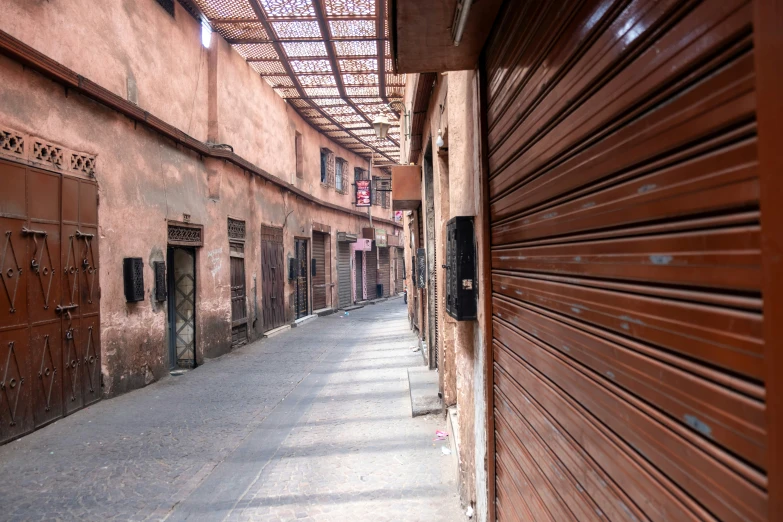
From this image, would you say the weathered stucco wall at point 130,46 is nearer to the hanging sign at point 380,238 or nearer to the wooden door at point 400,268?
the hanging sign at point 380,238

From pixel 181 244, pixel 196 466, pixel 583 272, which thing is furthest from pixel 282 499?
pixel 181 244

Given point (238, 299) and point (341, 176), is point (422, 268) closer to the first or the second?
point (238, 299)

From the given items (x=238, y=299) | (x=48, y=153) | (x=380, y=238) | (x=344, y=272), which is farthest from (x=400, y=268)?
(x=48, y=153)

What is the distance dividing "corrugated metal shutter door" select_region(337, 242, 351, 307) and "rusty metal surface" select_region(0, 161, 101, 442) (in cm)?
1477

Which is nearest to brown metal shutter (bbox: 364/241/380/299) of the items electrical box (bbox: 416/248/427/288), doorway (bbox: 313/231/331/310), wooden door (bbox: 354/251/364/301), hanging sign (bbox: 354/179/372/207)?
wooden door (bbox: 354/251/364/301)

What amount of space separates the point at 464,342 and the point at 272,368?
6505 millimetres

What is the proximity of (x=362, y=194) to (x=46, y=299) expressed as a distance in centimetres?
1673

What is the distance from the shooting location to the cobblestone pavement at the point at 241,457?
12.6 ft

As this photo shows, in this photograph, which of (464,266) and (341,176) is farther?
(341,176)

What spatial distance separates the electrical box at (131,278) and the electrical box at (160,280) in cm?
65

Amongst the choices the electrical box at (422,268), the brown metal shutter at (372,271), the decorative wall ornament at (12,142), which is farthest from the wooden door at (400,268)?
the decorative wall ornament at (12,142)

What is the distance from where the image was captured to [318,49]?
11.2 m

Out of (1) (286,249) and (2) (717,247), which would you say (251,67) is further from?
(2) (717,247)

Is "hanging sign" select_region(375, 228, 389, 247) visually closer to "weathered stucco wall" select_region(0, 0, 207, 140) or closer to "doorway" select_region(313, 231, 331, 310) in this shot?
"doorway" select_region(313, 231, 331, 310)
